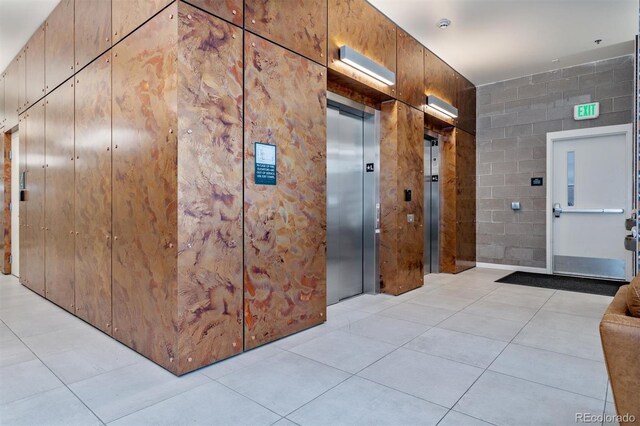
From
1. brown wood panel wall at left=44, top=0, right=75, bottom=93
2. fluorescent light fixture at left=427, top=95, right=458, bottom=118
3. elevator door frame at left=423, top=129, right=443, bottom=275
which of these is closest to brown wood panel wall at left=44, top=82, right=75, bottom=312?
brown wood panel wall at left=44, top=0, right=75, bottom=93

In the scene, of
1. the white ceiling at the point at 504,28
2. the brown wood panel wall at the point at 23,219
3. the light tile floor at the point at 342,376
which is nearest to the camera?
the light tile floor at the point at 342,376

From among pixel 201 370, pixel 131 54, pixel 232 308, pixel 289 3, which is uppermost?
pixel 289 3

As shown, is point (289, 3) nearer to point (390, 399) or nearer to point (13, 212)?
point (390, 399)

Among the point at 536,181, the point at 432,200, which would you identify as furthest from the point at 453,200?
the point at 536,181

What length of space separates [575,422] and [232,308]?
2.19m

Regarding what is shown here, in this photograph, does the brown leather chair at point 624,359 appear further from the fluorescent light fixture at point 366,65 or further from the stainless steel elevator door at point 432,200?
the stainless steel elevator door at point 432,200

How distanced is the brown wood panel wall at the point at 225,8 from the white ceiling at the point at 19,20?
2678mm

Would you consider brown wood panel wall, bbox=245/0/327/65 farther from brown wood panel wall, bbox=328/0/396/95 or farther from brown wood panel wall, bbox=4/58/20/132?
brown wood panel wall, bbox=4/58/20/132

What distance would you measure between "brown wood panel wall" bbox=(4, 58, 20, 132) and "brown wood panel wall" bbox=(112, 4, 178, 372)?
3586 millimetres

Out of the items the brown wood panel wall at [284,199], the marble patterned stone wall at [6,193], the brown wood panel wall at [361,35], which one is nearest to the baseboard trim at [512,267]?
the brown wood panel wall at [361,35]

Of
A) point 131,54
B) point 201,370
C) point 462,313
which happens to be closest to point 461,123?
point 462,313

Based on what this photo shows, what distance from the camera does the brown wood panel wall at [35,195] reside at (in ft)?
15.0

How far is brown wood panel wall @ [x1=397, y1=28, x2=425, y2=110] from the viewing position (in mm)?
4789

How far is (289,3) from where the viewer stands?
320cm
